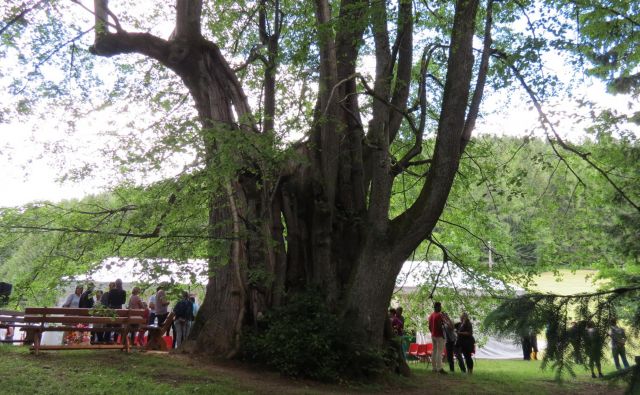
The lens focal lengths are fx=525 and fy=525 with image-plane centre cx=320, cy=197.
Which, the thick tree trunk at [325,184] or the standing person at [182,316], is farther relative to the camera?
the standing person at [182,316]

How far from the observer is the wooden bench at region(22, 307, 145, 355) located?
354 inches

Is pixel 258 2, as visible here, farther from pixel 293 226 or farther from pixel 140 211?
pixel 140 211

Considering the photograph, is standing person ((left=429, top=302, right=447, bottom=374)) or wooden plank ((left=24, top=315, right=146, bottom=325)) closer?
wooden plank ((left=24, top=315, right=146, bottom=325))

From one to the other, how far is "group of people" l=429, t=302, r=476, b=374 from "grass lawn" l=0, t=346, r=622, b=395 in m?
1.99

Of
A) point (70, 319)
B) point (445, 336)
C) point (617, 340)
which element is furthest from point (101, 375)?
point (445, 336)

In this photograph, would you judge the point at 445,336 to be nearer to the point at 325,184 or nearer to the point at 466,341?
the point at 466,341

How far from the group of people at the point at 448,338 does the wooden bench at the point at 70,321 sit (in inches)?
273

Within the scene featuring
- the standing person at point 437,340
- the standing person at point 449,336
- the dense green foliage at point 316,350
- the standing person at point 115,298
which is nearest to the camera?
the dense green foliage at point 316,350

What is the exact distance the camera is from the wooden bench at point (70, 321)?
8984mm

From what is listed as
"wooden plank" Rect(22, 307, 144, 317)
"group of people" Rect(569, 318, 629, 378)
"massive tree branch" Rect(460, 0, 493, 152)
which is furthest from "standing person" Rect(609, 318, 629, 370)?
"wooden plank" Rect(22, 307, 144, 317)

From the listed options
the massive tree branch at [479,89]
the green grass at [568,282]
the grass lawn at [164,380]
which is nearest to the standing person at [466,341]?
the green grass at [568,282]

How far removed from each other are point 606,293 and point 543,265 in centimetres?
1081

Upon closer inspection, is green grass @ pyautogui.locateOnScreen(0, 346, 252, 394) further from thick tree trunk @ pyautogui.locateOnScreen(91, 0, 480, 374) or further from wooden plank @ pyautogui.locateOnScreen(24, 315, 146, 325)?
thick tree trunk @ pyautogui.locateOnScreen(91, 0, 480, 374)

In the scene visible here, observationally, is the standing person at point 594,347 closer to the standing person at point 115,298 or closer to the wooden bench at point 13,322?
the wooden bench at point 13,322
